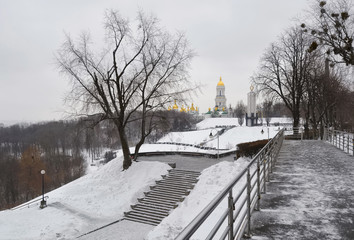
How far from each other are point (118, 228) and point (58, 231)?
3336 millimetres

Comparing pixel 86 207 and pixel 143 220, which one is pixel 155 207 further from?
pixel 86 207

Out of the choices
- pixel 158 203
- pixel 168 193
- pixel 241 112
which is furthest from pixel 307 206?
pixel 241 112

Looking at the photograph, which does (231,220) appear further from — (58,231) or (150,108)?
(150,108)

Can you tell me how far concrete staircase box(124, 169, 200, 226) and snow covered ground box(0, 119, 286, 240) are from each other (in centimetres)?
56

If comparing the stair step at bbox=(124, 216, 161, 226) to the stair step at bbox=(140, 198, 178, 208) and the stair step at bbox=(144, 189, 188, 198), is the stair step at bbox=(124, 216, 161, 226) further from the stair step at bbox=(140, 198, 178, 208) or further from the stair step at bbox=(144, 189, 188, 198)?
the stair step at bbox=(144, 189, 188, 198)

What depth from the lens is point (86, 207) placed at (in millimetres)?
16484

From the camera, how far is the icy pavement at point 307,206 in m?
3.89

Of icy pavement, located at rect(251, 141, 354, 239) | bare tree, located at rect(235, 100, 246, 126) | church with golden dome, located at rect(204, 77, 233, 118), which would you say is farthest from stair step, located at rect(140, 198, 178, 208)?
church with golden dome, located at rect(204, 77, 233, 118)

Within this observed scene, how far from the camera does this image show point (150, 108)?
66.0 ft

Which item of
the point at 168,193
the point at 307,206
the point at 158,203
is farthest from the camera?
the point at 168,193

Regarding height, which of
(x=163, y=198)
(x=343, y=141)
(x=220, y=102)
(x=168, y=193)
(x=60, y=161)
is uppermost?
(x=220, y=102)

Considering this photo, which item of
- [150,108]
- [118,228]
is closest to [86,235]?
[118,228]

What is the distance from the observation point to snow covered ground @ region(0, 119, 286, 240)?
43.4 feet

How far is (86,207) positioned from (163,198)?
17.1 feet
